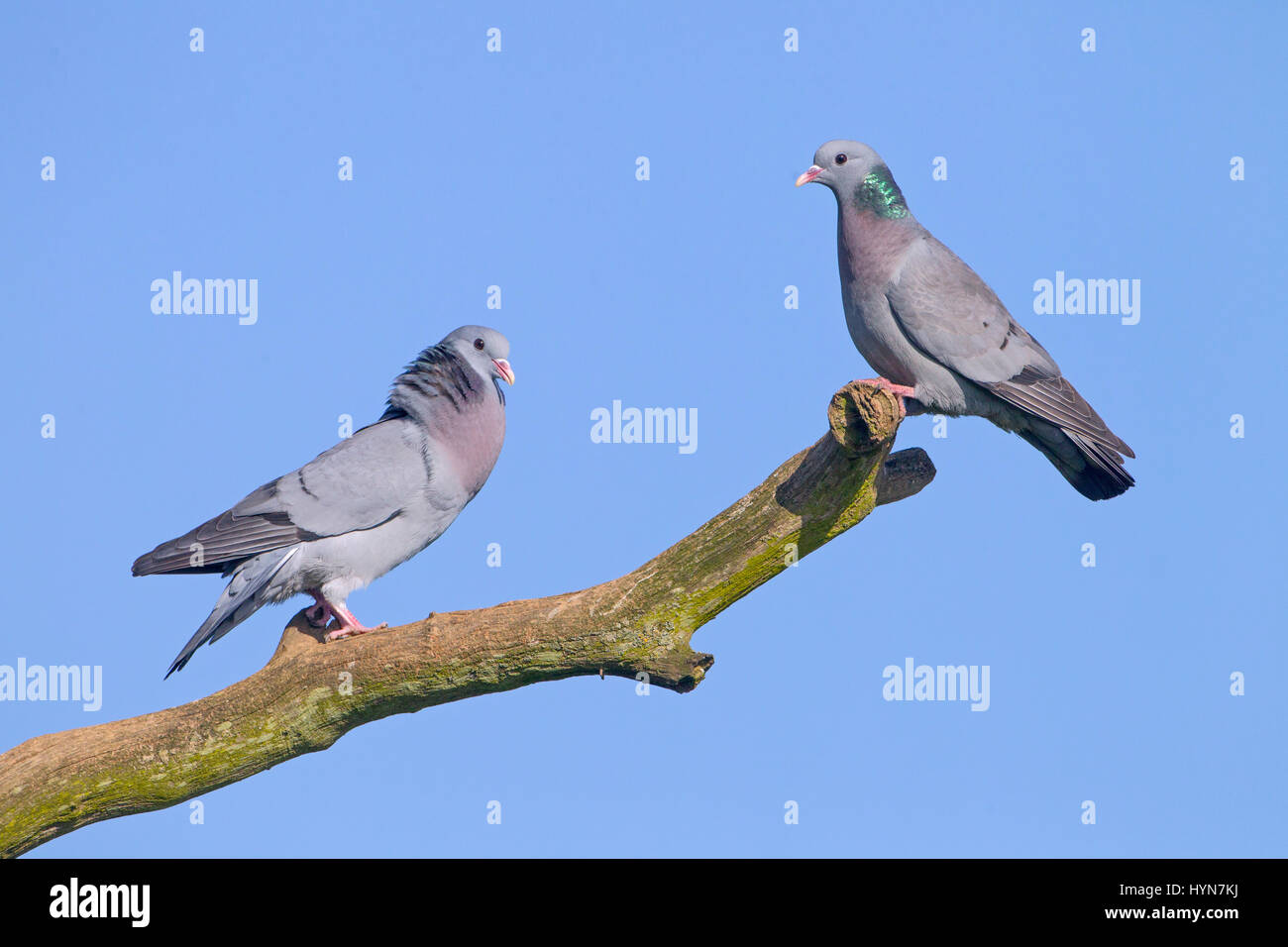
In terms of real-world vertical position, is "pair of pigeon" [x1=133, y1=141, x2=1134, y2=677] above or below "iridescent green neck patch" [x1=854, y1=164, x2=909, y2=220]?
below

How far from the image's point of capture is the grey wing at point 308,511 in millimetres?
8148

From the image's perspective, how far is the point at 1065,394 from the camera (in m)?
7.94

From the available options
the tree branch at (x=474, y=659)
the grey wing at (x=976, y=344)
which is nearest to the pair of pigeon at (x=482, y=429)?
the grey wing at (x=976, y=344)

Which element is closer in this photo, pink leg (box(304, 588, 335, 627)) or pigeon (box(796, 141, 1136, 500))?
pigeon (box(796, 141, 1136, 500))

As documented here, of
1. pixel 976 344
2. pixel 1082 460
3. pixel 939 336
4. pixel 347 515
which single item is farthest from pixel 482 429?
pixel 1082 460

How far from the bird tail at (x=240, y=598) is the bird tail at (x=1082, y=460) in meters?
4.97

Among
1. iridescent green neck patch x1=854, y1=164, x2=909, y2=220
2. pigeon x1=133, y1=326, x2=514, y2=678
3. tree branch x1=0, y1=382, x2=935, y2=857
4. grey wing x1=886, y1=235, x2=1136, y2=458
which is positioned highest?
iridescent green neck patch x1=854, y1=164, x2=909, y2=220

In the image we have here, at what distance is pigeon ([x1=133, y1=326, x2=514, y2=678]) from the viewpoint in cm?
815

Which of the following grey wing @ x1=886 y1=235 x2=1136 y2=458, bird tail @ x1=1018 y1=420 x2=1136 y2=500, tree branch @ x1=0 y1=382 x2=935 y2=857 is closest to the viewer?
tree branch @ x1=0 y1=382 x2=935 y2=857

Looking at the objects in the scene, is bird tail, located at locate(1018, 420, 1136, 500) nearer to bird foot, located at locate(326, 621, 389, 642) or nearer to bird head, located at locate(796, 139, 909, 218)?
bird head, located at locate(796, 139, 909, 218)

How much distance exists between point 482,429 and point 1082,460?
4.01 metres

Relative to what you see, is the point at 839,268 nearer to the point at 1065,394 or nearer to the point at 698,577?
the point at 1065,394

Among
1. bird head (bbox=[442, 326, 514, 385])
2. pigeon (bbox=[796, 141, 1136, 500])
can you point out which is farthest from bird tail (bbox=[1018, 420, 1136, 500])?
bird head (bbox=[442, 326, 514, 385])

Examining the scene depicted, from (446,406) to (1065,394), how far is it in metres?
4.11
